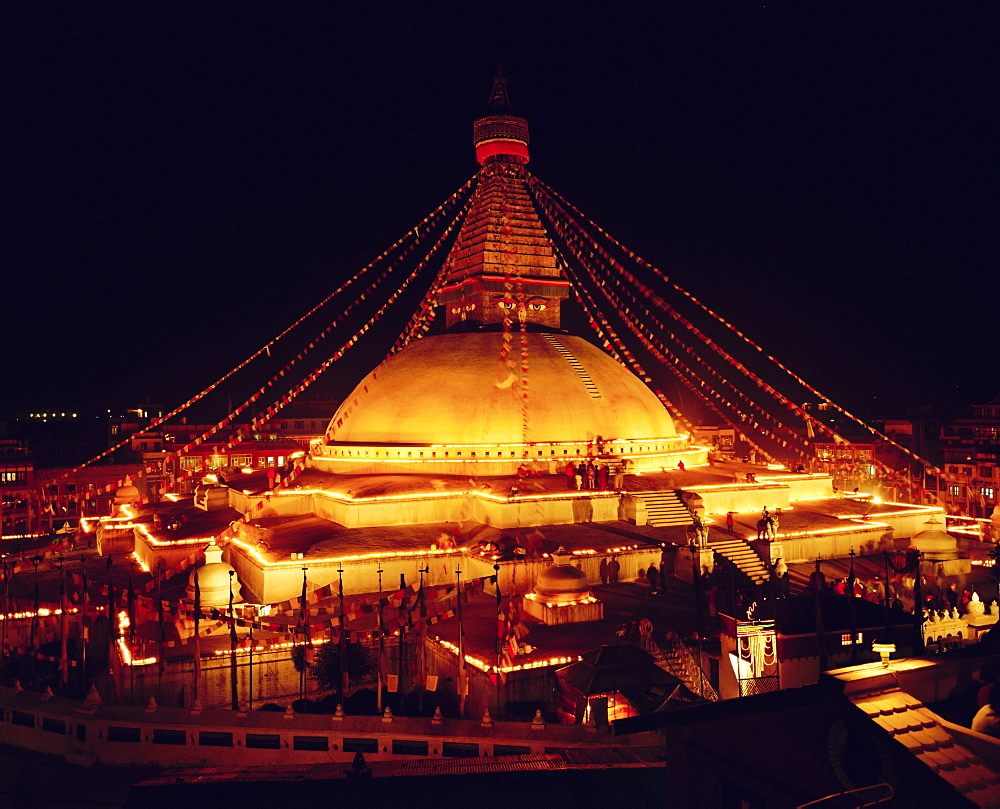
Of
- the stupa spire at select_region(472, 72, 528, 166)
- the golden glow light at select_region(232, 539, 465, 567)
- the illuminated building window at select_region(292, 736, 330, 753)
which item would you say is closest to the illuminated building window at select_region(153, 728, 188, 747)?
the illuminated building window at select_region(292, 736, 330, 753)

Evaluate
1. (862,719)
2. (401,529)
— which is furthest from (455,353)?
(862,719)

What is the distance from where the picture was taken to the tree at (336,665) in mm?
12445

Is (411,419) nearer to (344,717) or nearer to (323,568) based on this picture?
(323,568)

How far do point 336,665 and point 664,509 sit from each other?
9.59 metres

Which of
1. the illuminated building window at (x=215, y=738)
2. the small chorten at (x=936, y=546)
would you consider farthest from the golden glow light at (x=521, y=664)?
the small chorten at (x=936, y=546)

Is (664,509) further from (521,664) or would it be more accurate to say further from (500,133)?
(500,133)

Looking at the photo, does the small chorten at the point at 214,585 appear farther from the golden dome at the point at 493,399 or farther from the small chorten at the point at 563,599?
the golden dome at the point at 493,399

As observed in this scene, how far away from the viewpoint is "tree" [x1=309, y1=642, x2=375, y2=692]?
12445mm

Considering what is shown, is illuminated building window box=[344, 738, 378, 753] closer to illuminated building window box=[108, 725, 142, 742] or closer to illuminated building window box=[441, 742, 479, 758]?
illuminated building window box=[441, 742, 479, 758]

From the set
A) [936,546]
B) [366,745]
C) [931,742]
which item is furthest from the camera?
[936,546]

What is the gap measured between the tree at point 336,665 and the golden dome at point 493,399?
8.89m

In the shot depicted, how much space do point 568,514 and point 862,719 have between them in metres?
13.1

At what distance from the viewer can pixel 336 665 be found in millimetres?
12469

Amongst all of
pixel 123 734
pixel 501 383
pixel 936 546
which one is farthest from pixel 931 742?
pixel 501 383
